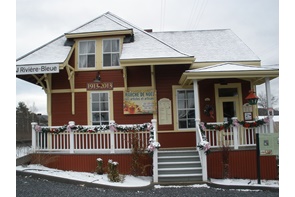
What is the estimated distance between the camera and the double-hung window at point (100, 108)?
9398 mm

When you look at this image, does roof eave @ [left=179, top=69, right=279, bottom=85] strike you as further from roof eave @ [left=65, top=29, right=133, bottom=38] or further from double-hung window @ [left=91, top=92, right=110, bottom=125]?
double-hung window @ [left=91, top=92, right=110, bottom=125]

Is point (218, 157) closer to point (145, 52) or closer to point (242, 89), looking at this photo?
point (242, 89)

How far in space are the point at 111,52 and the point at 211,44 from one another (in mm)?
4095

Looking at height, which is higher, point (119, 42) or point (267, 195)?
point (119, 42)

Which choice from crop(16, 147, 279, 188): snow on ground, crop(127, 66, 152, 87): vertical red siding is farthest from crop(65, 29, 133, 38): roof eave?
crop(16, 147, 279, 188): snow on ground

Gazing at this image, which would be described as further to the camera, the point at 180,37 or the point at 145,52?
the point at 180,37

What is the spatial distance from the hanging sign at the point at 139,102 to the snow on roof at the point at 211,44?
7.28 feet

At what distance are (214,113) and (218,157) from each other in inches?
89.0

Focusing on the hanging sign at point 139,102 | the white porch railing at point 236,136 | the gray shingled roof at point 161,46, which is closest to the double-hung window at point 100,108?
the hanging sign at point 139,102

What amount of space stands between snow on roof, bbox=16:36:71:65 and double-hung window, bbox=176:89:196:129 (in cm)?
417

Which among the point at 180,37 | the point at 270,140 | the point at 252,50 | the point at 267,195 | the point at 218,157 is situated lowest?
the point at 267,195

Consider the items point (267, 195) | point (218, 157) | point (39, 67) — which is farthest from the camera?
point (39, 67)

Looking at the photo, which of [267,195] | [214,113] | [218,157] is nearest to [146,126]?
[218,157]

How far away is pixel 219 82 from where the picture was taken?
30.8 ft
